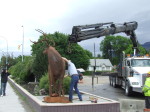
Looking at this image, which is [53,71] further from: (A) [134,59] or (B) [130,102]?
(A) [134,59]

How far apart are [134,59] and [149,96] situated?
10.4m

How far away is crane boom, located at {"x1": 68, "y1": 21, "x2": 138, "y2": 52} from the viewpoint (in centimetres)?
2144

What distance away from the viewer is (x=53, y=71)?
12289mm

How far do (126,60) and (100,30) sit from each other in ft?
9.33

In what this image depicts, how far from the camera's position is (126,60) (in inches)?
853

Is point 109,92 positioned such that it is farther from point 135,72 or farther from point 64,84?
point 64,84

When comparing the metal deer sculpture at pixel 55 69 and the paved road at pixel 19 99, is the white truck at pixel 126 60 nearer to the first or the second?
the paved road at pixel 19 99

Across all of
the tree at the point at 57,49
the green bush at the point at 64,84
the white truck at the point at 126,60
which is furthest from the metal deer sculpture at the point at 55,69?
the white truck at the point at 126,60

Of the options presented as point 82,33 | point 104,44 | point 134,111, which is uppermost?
point 104,44

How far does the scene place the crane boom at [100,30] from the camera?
21.4m

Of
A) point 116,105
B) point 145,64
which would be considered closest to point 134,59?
point 145,64

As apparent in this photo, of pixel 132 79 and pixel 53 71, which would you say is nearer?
pixel 53 71

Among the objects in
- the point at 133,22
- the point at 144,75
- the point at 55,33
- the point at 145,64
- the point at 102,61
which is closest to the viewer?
the point at 144,75

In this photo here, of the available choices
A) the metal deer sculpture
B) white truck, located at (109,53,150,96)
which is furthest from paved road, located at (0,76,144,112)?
the metal deer sculpture
